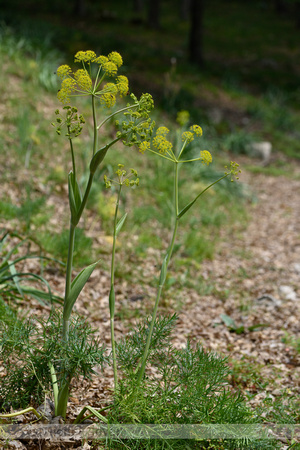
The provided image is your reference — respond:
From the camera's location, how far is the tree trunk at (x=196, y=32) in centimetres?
1085

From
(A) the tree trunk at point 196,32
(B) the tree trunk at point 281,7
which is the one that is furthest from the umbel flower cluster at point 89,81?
(B) the tree trunk at point 281,7

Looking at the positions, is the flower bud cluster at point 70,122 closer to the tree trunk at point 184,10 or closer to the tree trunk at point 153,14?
the tree trunk at point 153,14

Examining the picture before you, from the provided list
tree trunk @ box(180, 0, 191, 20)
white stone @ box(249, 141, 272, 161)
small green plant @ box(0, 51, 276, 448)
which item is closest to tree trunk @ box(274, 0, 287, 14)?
tree trunk @ box(180, 0, 191, 20)

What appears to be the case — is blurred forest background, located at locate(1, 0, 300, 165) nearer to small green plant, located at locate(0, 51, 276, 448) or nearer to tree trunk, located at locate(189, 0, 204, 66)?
tree trunk, located at locate(189, 0, 204, 66)

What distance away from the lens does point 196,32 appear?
11336 millimetres

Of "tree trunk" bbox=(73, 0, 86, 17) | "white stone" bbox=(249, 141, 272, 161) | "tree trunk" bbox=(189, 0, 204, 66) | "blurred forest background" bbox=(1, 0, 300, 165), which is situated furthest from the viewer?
"tree trunk" bbox=(73, 0, 86, 17)

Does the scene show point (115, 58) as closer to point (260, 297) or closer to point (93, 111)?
point (93, 111)

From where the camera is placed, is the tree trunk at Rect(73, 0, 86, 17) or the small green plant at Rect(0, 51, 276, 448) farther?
the tree trunk at Rect(73, 0, 86, 17)

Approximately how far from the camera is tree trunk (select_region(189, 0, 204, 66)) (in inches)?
427

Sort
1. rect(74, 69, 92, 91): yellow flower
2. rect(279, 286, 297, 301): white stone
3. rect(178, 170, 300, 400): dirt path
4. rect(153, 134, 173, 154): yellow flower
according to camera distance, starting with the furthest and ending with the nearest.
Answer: rect(279, 286, 297, 301): white stone < rect(178, 170, 300, 400): dirt path < rect(153, 134, 173, 154): yellow flower < rect(74, 69, 92, 91): yellow flower

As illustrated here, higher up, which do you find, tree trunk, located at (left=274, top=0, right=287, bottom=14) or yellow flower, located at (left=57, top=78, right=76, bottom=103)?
tree trunk, located at (left=274, top=0, right=287, bottom=14)

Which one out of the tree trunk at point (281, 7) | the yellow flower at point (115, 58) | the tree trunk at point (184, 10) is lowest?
the yellow flower at point (115, 58)

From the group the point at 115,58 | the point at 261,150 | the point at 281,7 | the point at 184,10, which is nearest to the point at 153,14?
the point at 184,10

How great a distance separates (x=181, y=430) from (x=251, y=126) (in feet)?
27.0
